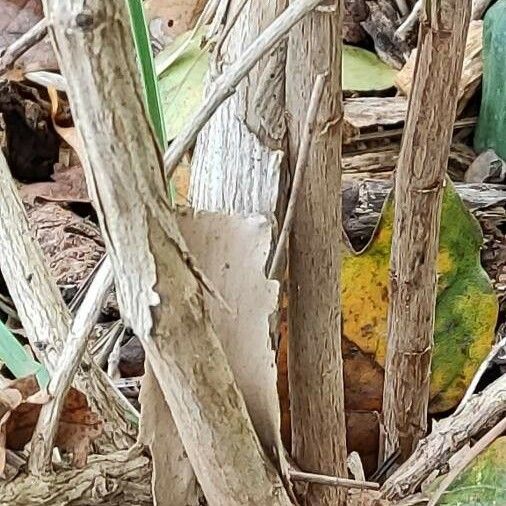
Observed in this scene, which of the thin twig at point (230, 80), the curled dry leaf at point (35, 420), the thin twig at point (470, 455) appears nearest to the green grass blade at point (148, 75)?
the thin twig at point (230, 80)

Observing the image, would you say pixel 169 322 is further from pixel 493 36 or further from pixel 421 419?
pixel 493 36

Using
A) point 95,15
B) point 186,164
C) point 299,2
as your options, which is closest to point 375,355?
point 186,164

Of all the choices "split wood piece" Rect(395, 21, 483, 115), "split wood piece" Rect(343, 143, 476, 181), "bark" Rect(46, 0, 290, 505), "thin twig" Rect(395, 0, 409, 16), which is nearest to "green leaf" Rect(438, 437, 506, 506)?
"bark" Rect(46, 0, 290, 505)

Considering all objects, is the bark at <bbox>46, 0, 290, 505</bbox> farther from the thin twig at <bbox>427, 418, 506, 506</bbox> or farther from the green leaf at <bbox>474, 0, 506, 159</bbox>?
the green leaf at <bbox>474, 0, 506, 159</bbox>

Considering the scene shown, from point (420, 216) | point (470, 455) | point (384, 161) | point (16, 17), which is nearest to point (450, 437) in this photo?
point (470, 455)

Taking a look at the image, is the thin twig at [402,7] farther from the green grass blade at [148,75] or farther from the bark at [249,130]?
the green grass blade at [148,75]

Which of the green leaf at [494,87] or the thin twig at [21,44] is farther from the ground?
the thin twig at [21,44]
